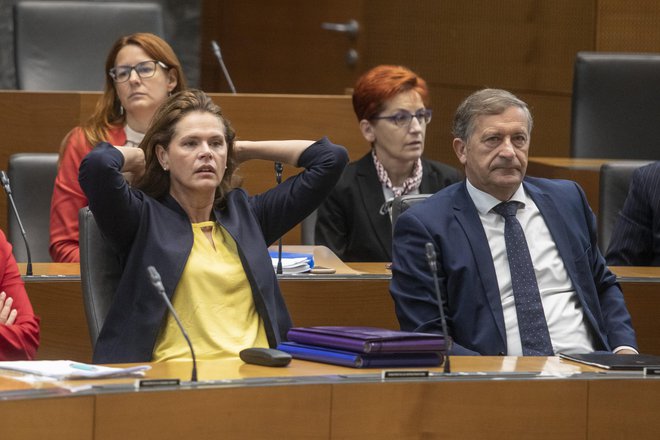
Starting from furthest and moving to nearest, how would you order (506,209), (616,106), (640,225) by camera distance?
(616,106), (640,225), (506,209)

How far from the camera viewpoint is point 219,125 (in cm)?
306

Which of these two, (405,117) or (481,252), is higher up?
(405,117)

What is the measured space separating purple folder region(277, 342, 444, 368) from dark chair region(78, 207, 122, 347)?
1.99 feet

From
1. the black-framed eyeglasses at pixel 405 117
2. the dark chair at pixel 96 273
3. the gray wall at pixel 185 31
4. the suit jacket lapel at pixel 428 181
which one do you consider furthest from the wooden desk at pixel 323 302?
the gray wall at pixel 185 31

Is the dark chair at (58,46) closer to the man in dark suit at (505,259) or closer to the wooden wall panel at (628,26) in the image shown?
the wooden wall panel at (628,26)

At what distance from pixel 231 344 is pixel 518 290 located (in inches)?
28.1

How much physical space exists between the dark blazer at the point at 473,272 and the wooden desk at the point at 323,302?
0.99ft

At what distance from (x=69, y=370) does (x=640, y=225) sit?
217cm

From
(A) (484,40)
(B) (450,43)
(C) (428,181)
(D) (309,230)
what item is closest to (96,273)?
(D) (309,230)

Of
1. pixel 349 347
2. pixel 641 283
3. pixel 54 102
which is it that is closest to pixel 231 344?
pixel 349 347

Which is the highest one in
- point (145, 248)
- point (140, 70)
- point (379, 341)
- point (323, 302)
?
point (140, 70)

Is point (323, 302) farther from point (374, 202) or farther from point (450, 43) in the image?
point (450, 43)

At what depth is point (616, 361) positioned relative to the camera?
8.21ft

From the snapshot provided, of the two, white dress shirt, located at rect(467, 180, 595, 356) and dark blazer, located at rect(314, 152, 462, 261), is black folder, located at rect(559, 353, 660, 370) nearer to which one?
white dress shirt, located at rect(467, 180, 595, 356)
